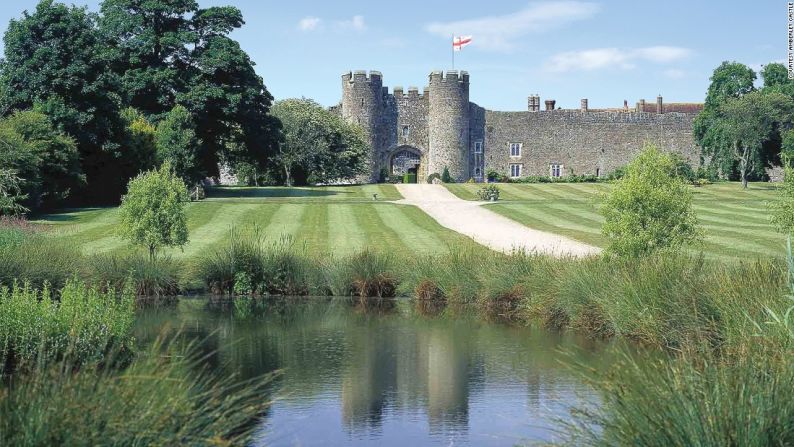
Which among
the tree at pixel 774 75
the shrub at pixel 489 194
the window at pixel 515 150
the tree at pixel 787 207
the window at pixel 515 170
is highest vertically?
the tree at pixel 774 75

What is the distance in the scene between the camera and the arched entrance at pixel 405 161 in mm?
62000

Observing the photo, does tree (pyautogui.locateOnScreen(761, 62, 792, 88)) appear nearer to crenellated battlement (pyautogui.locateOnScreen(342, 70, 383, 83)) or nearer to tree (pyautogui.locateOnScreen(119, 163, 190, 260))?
crenellated battlement (pyautogui.locateOnScreen(342, 70, 383, 83))

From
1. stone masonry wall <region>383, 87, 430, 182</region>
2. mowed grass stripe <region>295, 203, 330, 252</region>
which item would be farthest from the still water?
stone masonry wall <region>383, 87, 430, 182</region>

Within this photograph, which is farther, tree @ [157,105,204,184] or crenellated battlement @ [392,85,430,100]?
crenellated battlement @ [392,85,430,100]

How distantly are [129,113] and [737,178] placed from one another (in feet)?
121

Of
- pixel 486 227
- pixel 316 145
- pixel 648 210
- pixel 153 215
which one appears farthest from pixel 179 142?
pixel 648 210

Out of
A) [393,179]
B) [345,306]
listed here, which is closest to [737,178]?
[393,179]

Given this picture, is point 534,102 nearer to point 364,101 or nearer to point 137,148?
point 364,101

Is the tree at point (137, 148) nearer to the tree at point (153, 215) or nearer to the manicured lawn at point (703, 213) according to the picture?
the manicured lawn at point (703, 213)

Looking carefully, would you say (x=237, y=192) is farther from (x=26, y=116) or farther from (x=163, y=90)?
(x=26, y=116)

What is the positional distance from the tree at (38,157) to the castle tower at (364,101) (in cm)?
2719

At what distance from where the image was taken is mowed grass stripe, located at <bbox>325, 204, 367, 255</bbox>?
24719 millimetres

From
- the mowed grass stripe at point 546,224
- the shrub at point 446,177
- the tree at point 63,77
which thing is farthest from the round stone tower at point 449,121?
the tree at point 63,77

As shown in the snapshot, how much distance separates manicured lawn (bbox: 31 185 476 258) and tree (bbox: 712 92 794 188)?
1983 centimetres
